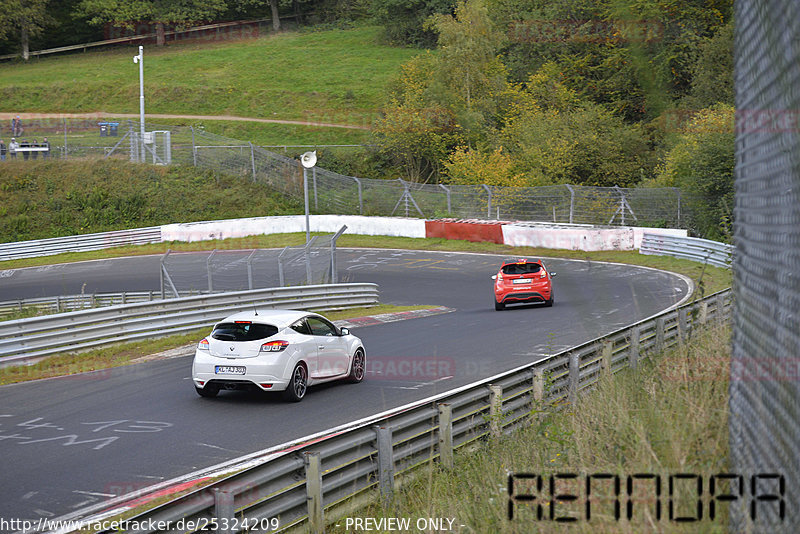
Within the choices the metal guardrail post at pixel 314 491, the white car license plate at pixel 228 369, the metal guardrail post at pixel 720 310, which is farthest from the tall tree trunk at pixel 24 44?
the metal guardrail post at pixel 314 491

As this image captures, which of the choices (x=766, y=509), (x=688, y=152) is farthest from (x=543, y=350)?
(x=688, y=152)

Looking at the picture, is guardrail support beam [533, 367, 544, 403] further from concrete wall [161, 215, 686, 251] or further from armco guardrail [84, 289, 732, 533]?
concrete wall [161, 215, 686, 251]

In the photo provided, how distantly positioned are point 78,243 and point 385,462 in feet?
133

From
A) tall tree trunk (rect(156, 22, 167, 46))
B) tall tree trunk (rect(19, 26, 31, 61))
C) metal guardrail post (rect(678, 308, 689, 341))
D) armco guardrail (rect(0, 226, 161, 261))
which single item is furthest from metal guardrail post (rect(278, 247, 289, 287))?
tall tree trunk (rect(156, 22, 167, 46))

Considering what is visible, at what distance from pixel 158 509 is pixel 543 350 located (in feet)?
40.9

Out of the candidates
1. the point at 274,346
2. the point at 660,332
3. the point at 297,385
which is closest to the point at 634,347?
the point at 660,332

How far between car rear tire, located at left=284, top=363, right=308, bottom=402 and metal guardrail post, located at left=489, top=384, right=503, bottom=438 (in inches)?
168

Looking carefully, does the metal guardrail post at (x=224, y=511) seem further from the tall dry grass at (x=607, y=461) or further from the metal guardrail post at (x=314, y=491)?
the tall dry grass at (x=607, y=461)

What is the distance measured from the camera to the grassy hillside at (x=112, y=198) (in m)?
48.0

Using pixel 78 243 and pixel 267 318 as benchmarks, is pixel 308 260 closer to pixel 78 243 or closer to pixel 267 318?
pixel 267 318

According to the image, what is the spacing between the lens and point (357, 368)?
15.4 m

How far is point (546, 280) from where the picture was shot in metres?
24.8

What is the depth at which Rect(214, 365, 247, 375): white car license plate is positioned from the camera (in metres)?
13.4

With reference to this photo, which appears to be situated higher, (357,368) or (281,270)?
(281,270)
